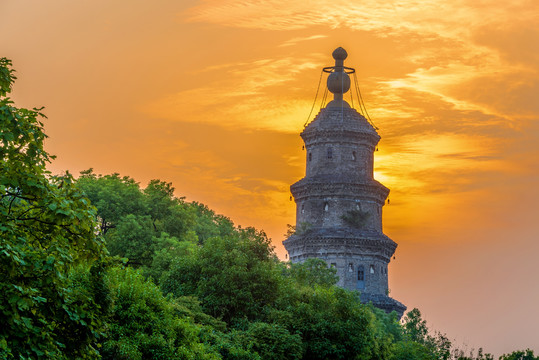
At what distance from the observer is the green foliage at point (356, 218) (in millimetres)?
85875

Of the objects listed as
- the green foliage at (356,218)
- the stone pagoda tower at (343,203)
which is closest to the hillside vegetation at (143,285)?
the stone pagoda tower at (343,203)

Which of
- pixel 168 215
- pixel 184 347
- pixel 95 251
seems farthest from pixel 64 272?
pixel 168 215

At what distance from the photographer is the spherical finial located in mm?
89938

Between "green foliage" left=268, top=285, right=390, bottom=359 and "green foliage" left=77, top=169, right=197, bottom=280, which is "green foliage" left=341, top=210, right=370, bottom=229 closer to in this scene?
"green foliage" left=77, top=169, right=197, bottom=280

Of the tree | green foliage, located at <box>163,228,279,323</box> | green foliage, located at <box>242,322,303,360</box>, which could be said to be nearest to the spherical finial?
green foliage, located at <box>163,228,279,323</box>

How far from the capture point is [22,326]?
65.0ft

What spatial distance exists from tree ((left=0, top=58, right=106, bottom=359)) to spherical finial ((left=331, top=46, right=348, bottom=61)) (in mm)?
68686

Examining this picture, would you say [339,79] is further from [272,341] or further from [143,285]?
[143,285]

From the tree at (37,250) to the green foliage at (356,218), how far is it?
6376 cm

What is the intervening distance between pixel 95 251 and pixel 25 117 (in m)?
3.28

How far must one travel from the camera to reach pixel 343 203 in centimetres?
8650

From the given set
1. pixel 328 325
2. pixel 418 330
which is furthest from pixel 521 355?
pixel 328 325

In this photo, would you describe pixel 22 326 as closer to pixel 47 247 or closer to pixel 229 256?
pixel 47 247


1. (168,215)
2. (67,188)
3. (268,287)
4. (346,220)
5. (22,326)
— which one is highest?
Answer: (346,220)
